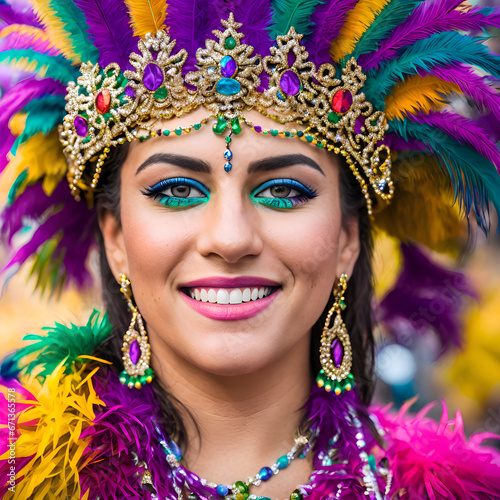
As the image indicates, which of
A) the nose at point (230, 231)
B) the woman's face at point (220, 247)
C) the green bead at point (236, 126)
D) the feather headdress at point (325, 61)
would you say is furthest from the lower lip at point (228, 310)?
the feather headdress at point (325, 61)

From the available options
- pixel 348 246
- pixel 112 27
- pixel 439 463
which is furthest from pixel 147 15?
pixel 439 463

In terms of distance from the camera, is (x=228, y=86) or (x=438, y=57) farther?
(x=438, y=57)

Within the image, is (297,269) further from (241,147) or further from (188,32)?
(188,32)

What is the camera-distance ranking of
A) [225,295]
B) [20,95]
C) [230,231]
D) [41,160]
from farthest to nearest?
[41,160] < [20,95] < [225,295] < [230,231]

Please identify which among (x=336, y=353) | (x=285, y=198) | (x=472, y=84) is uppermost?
(x=472, y=84)

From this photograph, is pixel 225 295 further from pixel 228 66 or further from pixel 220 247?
pixel 228 66

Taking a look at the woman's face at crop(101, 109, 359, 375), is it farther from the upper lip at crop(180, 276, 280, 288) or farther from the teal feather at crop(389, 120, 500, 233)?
the teal feather at crop(389, 120, 500, 233)

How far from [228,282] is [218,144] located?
436 millimetres

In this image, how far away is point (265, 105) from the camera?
6.75ft

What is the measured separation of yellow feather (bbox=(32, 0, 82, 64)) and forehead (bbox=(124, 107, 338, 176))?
1.56 ft

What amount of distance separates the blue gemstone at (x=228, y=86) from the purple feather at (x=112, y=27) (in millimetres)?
342

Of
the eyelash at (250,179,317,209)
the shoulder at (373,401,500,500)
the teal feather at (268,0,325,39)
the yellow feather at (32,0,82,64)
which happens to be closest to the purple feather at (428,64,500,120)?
the teal feather at (268,0,325,39)

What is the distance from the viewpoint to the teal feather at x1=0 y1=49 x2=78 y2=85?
2309mm

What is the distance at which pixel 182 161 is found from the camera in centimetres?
203
